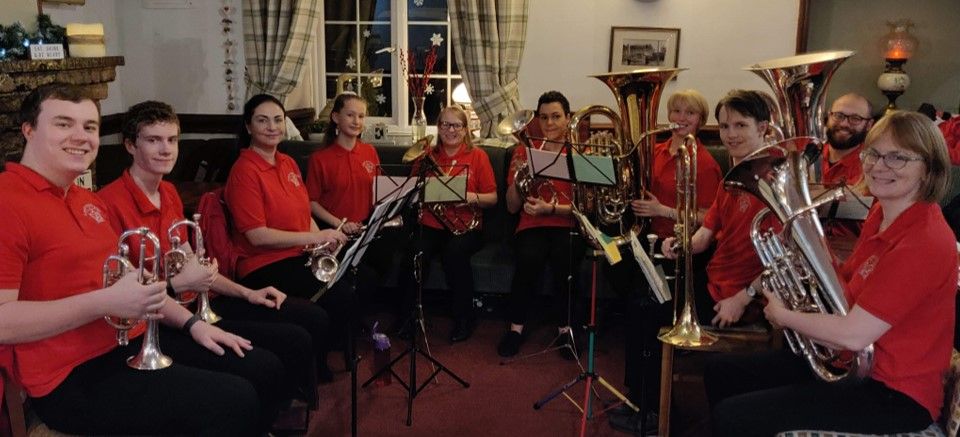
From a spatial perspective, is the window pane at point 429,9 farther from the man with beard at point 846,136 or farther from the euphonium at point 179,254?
the euphonium at point 179,254

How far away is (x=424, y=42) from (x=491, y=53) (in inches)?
26.1

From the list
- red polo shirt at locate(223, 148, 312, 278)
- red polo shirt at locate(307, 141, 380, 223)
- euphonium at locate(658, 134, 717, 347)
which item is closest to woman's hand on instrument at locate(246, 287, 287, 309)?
red polo shirt at locate(223, 148, 312, 278)

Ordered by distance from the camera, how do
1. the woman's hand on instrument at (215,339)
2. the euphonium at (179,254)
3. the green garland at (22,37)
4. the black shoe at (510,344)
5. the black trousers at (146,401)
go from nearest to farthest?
the black trousers at (146,401) < the euphonium at (179,254) < the woman's hand on instrument at (215,339) < the green garland at (22,37) < the black shoe at (510,344)

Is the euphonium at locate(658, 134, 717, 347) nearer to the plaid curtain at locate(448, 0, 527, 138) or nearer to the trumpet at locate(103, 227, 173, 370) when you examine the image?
the trumpet at locate(103, 227, 173, 370)

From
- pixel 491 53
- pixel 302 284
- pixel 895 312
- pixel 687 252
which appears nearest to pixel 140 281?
pixel 302 284

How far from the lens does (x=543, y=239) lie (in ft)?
13.0

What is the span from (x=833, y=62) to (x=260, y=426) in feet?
7.86

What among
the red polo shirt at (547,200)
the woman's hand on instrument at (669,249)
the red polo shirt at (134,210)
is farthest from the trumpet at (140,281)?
the red polo shirt at (547,200)

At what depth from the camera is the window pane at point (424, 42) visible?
5.38 m

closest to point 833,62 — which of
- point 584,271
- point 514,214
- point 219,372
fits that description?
point 584,271

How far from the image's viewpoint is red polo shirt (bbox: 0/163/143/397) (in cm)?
183

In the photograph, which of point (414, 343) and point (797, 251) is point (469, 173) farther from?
point (797, 251)

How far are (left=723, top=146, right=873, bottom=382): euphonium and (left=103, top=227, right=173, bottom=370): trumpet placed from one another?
1707 millimetres

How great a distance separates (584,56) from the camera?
5.14 metres
